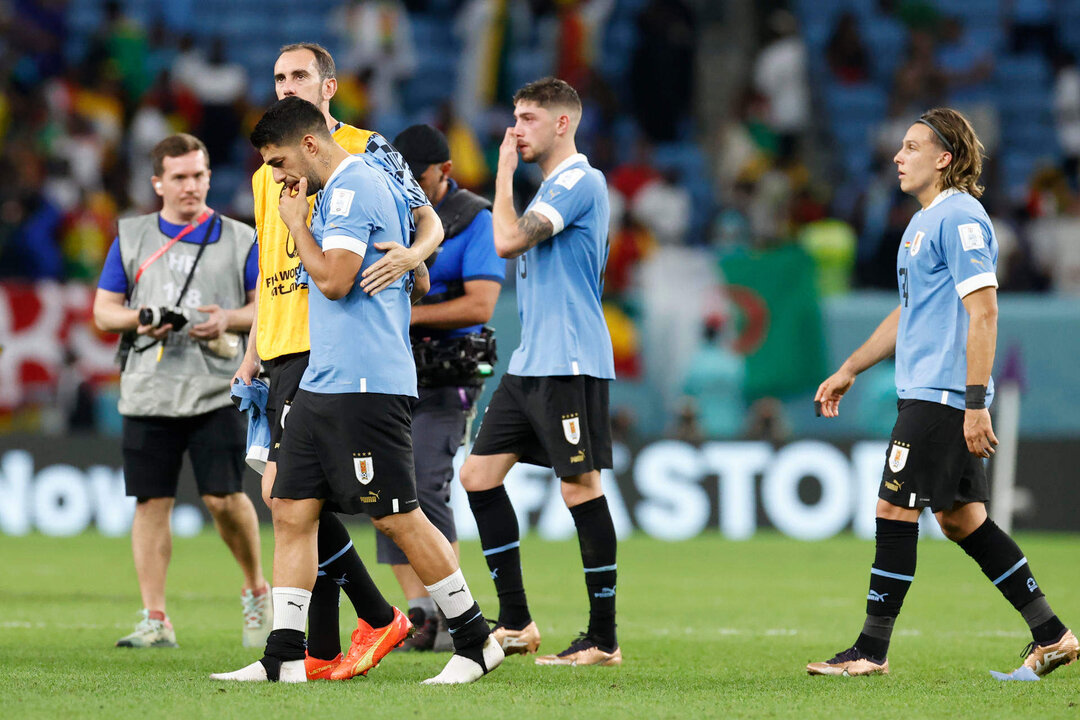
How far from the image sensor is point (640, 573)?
429 inches

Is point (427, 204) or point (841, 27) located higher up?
point (841, 27)

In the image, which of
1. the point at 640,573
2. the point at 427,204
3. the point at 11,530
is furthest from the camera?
the point at 11,530

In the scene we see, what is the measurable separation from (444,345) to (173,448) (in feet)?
4.93

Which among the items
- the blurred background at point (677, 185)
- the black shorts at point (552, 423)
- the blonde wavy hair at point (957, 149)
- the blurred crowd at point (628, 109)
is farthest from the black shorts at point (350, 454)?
the blurred crowd at point (628, 109)

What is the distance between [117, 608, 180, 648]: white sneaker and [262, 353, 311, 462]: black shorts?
5.02 feet

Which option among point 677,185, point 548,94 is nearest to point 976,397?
point 548,94

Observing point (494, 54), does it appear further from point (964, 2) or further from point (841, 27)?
point (964, 2)

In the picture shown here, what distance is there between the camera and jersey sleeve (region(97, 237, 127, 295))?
7.64m

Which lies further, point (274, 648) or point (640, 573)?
point (640, 573)

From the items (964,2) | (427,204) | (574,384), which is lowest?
(574,384)

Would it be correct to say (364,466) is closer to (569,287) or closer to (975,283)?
(569,287)

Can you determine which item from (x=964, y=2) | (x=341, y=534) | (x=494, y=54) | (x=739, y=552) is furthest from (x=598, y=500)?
(x=964, y=2)

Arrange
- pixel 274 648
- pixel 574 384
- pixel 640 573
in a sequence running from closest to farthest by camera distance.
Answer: pixel 274 648
pixel 574 384
pixel 640 573

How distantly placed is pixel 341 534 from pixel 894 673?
7.63 feet
